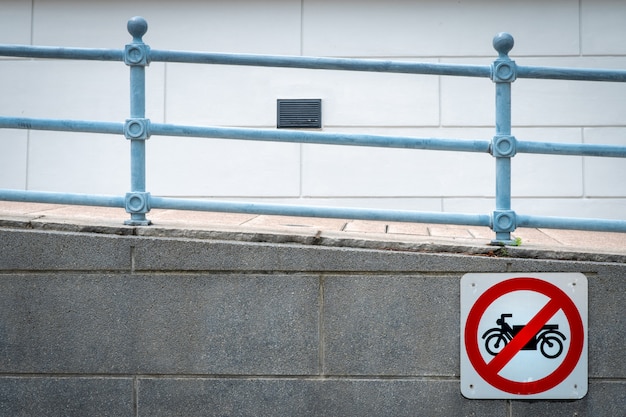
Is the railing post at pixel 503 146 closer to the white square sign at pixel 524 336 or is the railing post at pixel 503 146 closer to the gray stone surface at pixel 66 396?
the white square sign at pixel 524 336

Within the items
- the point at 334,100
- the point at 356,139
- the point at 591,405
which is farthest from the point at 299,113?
the point at 591,405

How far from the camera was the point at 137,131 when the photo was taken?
10.9ft

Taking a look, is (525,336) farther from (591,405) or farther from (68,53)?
(68,53)

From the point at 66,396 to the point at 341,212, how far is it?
5.26ft

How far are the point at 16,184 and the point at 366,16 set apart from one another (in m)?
3.46

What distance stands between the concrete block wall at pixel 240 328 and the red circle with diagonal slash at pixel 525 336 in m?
0.07

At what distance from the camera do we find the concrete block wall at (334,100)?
5914 mm

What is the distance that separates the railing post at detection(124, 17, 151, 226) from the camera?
333 centimetres

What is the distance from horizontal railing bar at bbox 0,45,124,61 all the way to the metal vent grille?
265 centimetres

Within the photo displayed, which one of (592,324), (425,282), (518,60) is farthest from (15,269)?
(518,60)

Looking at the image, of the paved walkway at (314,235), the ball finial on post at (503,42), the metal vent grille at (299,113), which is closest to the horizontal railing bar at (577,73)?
the ball finial on post at (503,42)

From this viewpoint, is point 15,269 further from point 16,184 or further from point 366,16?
point 366,16

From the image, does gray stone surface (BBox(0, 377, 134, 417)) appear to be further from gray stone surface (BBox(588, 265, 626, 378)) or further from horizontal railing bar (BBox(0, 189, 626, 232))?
gray stone surface (BBox(588, 265, 626, 378))

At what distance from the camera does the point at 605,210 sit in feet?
19.3
